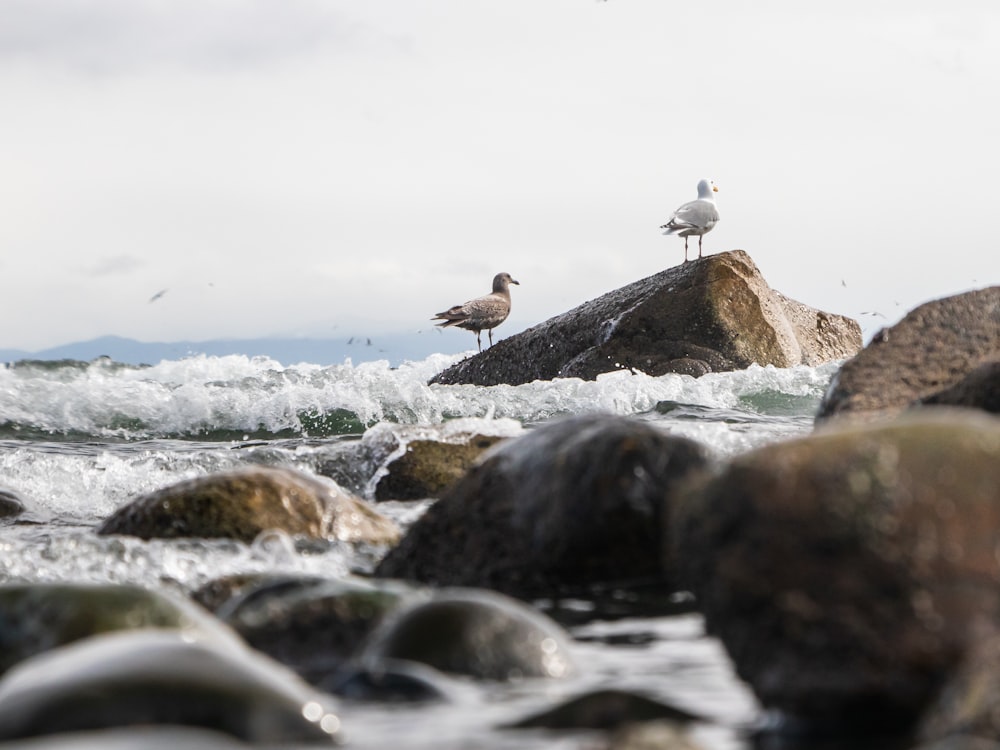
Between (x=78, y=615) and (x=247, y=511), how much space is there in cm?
274

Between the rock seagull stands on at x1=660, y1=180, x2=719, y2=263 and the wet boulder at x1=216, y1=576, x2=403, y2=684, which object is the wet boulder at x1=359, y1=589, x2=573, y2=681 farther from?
the rock seagull stands on at x1=660, y1=180, x2=719, y2=263

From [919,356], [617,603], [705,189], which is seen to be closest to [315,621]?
[617,603]

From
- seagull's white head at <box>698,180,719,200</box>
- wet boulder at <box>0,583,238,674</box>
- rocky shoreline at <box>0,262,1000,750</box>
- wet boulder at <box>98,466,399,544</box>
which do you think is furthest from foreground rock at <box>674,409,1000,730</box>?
seagull's white head at <box>698,180,719,200</box>

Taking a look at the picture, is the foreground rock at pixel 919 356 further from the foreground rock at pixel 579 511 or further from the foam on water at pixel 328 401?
the foam on water at pixel 328 401

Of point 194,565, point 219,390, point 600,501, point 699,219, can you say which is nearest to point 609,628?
point 600,501

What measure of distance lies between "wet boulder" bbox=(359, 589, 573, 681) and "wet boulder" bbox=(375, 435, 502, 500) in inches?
190

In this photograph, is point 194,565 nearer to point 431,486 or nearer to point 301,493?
point 301,493

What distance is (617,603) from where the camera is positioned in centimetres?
463

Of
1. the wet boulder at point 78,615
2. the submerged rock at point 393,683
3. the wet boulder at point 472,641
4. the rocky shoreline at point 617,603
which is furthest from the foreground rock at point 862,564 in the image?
the wet boulder at point 78,615

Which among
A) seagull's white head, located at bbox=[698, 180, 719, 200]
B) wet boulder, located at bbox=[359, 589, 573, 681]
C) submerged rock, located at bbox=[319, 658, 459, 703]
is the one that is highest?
seagull's white head, located at bbox=[698, 180, 719, 200]

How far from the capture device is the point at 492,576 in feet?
16.4

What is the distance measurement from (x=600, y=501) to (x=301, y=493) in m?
2.34

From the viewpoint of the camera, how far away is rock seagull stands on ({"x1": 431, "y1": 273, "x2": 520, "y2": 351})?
22234 millimetres

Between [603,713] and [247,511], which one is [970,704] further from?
[247,511]
